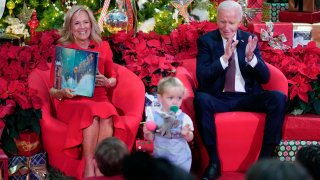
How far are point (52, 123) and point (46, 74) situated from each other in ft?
1.85

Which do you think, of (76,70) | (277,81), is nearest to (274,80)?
(277,81)

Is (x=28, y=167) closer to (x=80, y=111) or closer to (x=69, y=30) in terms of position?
(x=80, y=111)

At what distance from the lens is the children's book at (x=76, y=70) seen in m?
5.34

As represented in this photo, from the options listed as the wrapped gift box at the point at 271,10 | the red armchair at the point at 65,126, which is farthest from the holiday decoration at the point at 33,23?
the wrapped gift box at the point at 271,10

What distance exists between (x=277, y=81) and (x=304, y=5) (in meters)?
2.07

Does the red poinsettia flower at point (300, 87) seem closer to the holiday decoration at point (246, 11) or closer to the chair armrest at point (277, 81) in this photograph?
the chair armrest at point (277, 81)

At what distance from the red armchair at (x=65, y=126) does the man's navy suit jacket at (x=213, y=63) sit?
1.56 feet

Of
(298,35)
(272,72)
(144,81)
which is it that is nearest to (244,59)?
(272,72)

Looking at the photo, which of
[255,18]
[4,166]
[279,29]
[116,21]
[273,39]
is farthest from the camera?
[255,18]

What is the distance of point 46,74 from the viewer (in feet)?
18.9

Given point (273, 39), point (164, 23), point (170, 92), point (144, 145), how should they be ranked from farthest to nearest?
point (164, 23) → point (273, 39) → point (144, 145) → point (170, 92)

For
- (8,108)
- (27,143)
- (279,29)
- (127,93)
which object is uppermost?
(279,29)

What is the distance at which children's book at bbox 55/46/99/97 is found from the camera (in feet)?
17.5

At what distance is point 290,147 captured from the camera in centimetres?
569
